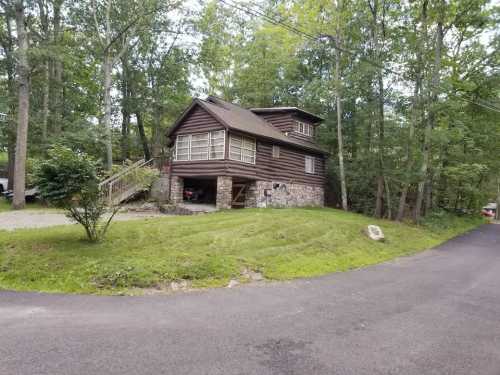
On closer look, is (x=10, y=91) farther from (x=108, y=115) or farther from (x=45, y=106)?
(x=108, y=115)

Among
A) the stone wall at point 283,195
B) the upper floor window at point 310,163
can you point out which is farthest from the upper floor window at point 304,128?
the stone wall at point 283,195

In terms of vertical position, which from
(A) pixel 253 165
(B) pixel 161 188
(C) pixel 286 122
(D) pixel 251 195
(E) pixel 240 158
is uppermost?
(C) pixel 286 122

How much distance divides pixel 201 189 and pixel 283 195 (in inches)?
223

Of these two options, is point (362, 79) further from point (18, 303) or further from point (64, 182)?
point (18, 303)

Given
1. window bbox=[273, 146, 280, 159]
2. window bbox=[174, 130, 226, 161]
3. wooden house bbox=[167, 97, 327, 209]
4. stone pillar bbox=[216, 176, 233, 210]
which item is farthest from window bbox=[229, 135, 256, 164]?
window bbox=[273, 146, 280, 159]

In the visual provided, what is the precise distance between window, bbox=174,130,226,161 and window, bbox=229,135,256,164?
550mm

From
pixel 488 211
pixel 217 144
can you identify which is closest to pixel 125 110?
pixel 217 144

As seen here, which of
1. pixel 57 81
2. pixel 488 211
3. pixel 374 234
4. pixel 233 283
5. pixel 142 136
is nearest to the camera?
pixel 233 283

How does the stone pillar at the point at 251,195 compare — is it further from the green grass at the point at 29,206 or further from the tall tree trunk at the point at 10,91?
the tall tree trunk at the point at 10,91

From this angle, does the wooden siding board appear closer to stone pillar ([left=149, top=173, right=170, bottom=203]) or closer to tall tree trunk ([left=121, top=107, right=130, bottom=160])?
stone pillar ([left=149, top=173, right=170, bottom=203])

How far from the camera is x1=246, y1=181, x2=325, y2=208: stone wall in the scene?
1825 centimetres

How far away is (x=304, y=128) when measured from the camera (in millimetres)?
23109

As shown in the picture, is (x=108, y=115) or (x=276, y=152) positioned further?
(x=276, y=152)

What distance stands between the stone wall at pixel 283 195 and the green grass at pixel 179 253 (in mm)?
6295
